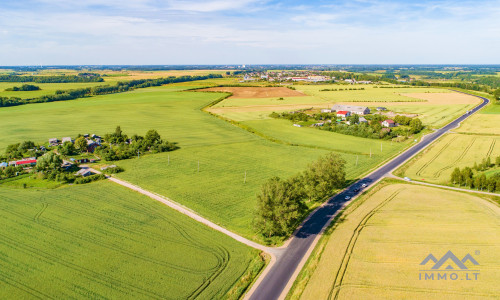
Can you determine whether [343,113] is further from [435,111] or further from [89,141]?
[89,141]

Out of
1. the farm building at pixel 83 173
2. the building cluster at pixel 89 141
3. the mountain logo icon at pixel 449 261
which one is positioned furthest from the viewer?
the building cluster at pixel 89 141

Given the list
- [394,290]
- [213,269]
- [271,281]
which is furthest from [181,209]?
[394,290]

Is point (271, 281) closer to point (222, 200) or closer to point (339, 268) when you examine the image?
point (339, 268)

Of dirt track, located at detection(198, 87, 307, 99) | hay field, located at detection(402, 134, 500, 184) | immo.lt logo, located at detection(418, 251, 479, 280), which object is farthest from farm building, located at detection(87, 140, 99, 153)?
dirt track, located at detection(198, 87, 307, 99)

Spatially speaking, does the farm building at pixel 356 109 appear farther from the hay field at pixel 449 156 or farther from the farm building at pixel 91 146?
the farm building at pixel 91 146

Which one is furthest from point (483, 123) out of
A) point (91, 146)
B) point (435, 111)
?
point (91, 146)

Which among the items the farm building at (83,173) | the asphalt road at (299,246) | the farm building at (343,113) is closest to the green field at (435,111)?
the farm building at (343,113)
